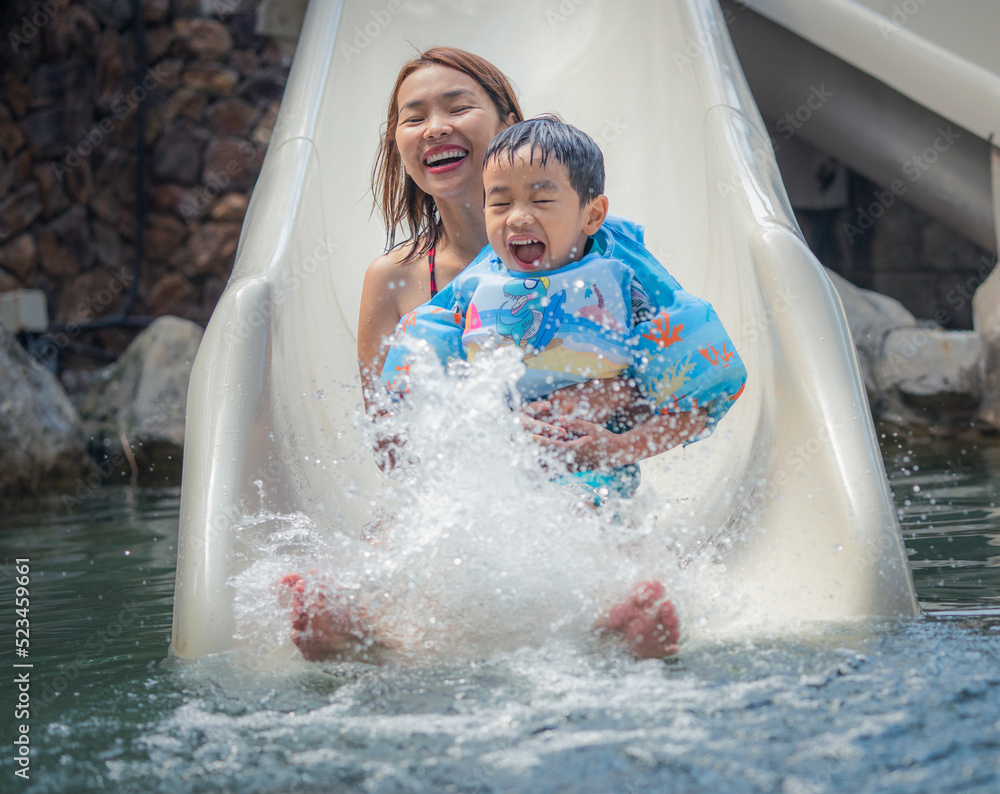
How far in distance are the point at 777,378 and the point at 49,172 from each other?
14.6 feet

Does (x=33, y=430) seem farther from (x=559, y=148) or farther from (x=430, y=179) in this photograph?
(x=559, y=148)

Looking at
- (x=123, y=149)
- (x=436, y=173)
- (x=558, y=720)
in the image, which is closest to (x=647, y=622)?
(x=558, y=720)

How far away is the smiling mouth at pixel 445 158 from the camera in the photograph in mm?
1675

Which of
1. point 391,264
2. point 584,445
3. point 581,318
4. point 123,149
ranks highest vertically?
point 123,149

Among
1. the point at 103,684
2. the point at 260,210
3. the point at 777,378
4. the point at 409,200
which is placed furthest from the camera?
the point at 260,210

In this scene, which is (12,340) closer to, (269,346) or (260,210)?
(260,210)

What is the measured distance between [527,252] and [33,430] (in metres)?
2.47

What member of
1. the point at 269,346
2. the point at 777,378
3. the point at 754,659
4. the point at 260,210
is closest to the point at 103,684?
the point at 269,346

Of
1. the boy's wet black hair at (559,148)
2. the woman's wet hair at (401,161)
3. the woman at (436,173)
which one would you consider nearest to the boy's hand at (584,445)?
the boy's wet black hair at (559,148)

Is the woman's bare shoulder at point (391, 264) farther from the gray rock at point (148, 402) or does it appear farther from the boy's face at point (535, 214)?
the gray rock at point (148, 402)

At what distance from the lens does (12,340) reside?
11.0 ft

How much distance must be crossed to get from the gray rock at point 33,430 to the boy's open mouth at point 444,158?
6.91 feet

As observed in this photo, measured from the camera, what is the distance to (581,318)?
1285 millimetres

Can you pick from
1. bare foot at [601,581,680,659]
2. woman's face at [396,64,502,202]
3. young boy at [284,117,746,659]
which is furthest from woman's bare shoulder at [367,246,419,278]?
bare foot at [601,581,680,659]
